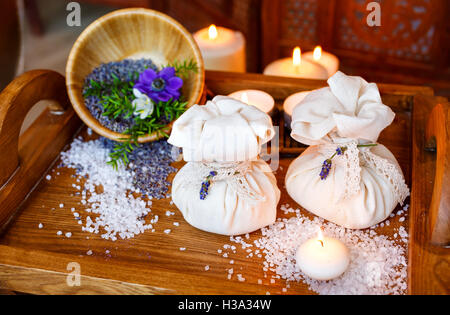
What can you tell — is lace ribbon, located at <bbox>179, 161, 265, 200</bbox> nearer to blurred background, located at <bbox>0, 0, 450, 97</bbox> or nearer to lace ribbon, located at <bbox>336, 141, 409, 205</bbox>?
lace ribbon, located at <bbox>336, 141, 409, 205</bbox>

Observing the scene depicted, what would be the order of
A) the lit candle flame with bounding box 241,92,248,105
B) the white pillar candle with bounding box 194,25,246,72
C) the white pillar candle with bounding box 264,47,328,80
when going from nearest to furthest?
the lit candle flame with bounding box 241,92,248,105 < the white pillar candle with bounding box 264,47,328,80 < the white pillar candle with bounding box 194,25,246,72

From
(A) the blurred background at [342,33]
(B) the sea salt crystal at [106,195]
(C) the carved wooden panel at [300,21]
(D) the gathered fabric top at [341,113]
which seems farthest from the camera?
(C) the carved wooden panel at [300,21]

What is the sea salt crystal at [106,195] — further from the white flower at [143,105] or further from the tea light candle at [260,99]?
the tea light candle at [260,99]

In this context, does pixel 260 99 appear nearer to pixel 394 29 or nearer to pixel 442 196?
pixel 442 196

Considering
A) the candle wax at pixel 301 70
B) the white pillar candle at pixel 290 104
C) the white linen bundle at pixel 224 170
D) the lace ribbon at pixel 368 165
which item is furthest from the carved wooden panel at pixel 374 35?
the white linen bundle at pixel 224 170

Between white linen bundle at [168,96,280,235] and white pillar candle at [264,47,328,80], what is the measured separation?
0.53 meters

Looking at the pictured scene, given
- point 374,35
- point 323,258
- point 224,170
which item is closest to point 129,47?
point 224,170

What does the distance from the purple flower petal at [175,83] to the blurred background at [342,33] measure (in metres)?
0.95

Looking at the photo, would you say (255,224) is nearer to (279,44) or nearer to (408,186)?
(408,186)

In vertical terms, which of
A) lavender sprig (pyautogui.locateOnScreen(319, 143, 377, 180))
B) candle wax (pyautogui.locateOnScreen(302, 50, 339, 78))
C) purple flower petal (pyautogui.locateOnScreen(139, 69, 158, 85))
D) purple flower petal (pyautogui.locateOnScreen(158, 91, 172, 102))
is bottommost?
candle wax (pyautogui.locateOnScreen(302, 50, 339, 78))

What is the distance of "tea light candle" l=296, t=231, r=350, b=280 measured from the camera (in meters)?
0.86

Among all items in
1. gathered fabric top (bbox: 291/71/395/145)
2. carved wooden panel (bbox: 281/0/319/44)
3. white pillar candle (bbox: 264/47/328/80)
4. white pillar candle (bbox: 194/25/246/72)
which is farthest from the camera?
→ carved wooden panel (bbox: 281/0/319/44)

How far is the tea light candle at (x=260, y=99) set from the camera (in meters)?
1.23

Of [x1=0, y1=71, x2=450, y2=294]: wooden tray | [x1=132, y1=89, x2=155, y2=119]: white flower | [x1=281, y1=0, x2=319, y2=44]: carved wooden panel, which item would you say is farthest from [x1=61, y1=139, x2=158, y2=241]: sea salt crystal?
[x1=281, y1=0, x2=319, y2=44]: carved wooden panel
